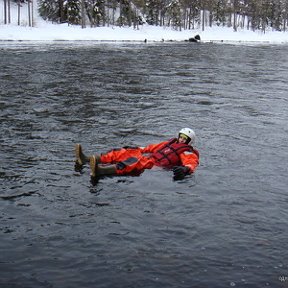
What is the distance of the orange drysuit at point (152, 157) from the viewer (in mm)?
9742

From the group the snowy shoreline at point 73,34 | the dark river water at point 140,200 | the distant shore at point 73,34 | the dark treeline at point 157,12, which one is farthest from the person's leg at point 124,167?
the dark treeline at point 157,12

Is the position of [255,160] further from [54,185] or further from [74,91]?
[74,91]

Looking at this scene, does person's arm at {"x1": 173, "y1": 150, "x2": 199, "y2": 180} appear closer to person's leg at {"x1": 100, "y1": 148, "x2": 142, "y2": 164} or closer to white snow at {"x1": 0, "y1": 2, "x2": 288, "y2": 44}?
person's leg at {"x1": 100, "y1": 148, "x2": 142, "y2": 164}

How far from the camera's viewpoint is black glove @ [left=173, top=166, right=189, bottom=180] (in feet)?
30.6

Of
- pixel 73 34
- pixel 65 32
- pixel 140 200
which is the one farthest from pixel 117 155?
pixel 65 32

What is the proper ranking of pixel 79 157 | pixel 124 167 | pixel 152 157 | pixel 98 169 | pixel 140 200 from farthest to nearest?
pixel 152 157, pixel 79 157, pixel 124 167, pixel 98 169, pixel 140 200

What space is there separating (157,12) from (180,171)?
3347 inches

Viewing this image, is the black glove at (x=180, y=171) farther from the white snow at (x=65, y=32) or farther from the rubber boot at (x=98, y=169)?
the white snow at (x=65, y=32)

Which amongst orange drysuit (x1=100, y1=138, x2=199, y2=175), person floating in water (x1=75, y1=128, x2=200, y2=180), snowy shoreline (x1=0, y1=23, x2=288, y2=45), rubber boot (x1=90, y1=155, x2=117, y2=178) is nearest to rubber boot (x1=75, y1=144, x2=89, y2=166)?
person floating in water (x1=75, y1=128, x2=200, y2=180)

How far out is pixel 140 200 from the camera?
8328 mm

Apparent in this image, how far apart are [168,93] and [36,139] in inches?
379

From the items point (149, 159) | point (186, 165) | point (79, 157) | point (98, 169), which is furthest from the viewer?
point (149, 159)

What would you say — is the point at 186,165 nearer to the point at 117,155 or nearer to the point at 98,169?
the point at 117,155

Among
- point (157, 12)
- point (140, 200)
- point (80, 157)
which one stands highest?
point (157, 12)
